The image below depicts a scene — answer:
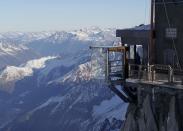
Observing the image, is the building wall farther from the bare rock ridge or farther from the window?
the bare rock ridge

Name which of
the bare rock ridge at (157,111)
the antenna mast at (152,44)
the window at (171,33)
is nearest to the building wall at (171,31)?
the window at (171,33)

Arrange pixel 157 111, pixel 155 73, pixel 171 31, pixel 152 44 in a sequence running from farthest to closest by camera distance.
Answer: pixel 152 44 → pixel 171 31 → pixel 155 73 → pixel 157 111

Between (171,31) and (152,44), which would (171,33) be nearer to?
(171,31)

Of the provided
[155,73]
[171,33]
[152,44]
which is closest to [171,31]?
[171,33]

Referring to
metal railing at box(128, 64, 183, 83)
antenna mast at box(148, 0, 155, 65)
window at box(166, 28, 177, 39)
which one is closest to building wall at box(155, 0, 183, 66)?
window at box(166, 28, 177, 39)

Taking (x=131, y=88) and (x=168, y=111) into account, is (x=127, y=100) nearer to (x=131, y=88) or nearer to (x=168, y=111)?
(x=131, y=88)

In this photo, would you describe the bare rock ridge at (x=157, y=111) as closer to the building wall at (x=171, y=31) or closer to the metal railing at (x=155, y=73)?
the metal railing at (x=155, y=73)
